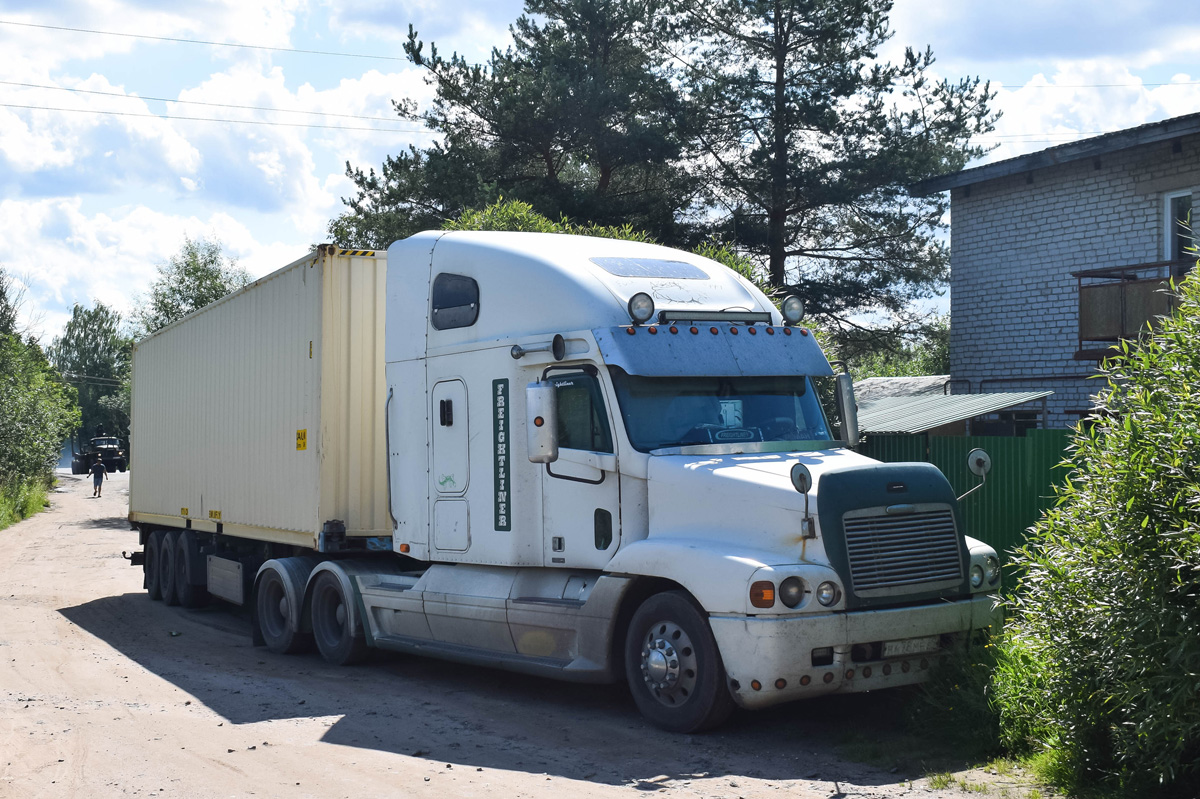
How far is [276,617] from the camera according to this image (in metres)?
12.1

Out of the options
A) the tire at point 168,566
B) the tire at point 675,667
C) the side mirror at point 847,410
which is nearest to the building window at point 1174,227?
the side mirror at point 847,410

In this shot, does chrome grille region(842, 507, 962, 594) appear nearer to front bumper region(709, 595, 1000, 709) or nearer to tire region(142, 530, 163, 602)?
front bumper region(709, 595, 1000, 709)

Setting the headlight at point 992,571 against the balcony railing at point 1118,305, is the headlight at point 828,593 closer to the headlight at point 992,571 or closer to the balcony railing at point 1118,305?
the headlight at point 992,571

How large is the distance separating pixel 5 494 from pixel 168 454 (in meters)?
20.1

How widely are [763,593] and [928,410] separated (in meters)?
11.6

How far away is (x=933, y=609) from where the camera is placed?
7570 mm

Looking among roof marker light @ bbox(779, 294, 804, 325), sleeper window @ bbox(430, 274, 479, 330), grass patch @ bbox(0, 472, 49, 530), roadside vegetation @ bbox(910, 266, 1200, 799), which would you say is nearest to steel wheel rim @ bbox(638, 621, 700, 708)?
roadside vegetation @ bbox(910, 266, 1200, 799)

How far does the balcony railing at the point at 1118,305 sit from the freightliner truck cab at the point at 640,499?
1043 cm

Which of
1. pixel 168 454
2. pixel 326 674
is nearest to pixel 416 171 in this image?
pixel 168 454

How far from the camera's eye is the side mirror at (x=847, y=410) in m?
8.95

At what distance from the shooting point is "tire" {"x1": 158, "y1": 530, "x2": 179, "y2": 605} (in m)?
15.9

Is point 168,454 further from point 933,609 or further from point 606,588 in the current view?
point 933,609

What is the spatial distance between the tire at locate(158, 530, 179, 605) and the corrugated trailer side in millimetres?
1040

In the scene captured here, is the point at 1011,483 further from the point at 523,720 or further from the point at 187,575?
the point at 187,575
